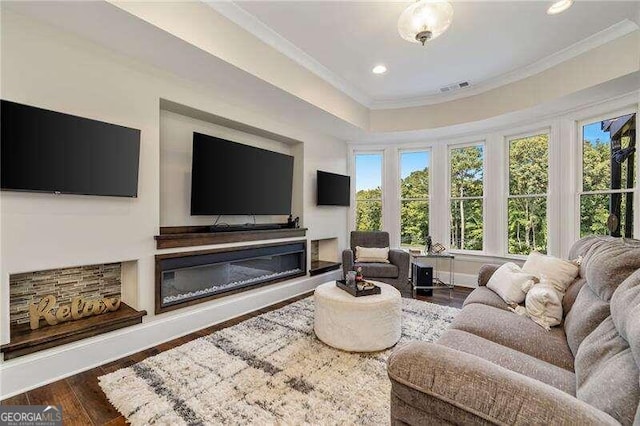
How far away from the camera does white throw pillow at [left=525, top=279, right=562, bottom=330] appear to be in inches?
74.8

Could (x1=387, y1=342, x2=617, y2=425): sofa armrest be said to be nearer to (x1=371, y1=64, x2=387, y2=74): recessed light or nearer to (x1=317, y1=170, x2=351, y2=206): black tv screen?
(x1=371, y1=64, x2=387, y2=74): recessed light

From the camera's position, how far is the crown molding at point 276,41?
2438 mm

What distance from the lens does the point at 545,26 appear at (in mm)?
2670

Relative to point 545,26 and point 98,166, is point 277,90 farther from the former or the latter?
point 545,26

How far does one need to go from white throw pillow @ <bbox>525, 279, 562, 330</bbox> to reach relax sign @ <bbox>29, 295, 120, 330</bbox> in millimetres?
3291

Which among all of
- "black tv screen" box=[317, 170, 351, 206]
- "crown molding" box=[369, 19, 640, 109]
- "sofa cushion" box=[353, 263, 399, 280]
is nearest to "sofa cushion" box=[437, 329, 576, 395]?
"sofa cushion" box=[353, 263, 399, 280]

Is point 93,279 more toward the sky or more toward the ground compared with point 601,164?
more toward the ground

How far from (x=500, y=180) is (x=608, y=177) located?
1203 millimetres

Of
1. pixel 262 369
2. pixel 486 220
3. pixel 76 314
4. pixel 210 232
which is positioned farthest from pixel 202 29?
pixel 486 220

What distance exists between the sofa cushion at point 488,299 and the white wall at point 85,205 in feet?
8.15

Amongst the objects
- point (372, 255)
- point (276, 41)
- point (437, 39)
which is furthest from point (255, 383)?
point (437, 39)

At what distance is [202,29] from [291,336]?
108 inches

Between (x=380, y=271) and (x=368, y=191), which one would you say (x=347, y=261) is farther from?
(x=368, y=191)

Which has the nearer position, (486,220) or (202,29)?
(202,29)
